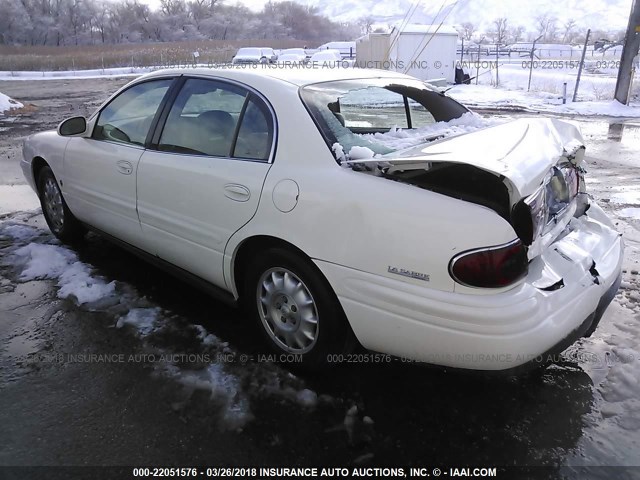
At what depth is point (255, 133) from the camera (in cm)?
287

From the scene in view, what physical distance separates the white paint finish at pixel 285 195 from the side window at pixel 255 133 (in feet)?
0.75

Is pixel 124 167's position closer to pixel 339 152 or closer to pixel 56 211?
pixel 56 211

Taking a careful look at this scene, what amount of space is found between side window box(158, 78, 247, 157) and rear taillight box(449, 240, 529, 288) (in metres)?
1.51

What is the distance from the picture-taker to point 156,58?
147 ft

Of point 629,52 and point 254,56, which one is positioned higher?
point 629,52

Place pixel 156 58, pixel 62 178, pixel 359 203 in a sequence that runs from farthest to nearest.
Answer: pixel 156 58 → pixel 62 178 → pixel 359 203

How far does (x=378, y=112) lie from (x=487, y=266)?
2.21 m

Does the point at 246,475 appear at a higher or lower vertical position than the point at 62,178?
lower

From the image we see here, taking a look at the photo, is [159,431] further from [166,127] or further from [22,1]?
[22,1]

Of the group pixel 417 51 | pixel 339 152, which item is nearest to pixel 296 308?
pixel 339 152

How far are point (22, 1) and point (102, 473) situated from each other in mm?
103676

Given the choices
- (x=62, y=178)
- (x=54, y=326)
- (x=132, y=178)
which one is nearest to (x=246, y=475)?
(x=54, y=326)

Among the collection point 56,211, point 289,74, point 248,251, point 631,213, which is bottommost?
point 631,213

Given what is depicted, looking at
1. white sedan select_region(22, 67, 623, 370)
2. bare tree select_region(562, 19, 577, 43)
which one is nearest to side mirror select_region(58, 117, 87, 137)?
white sedan select_region(22, 67, 623, 370)
